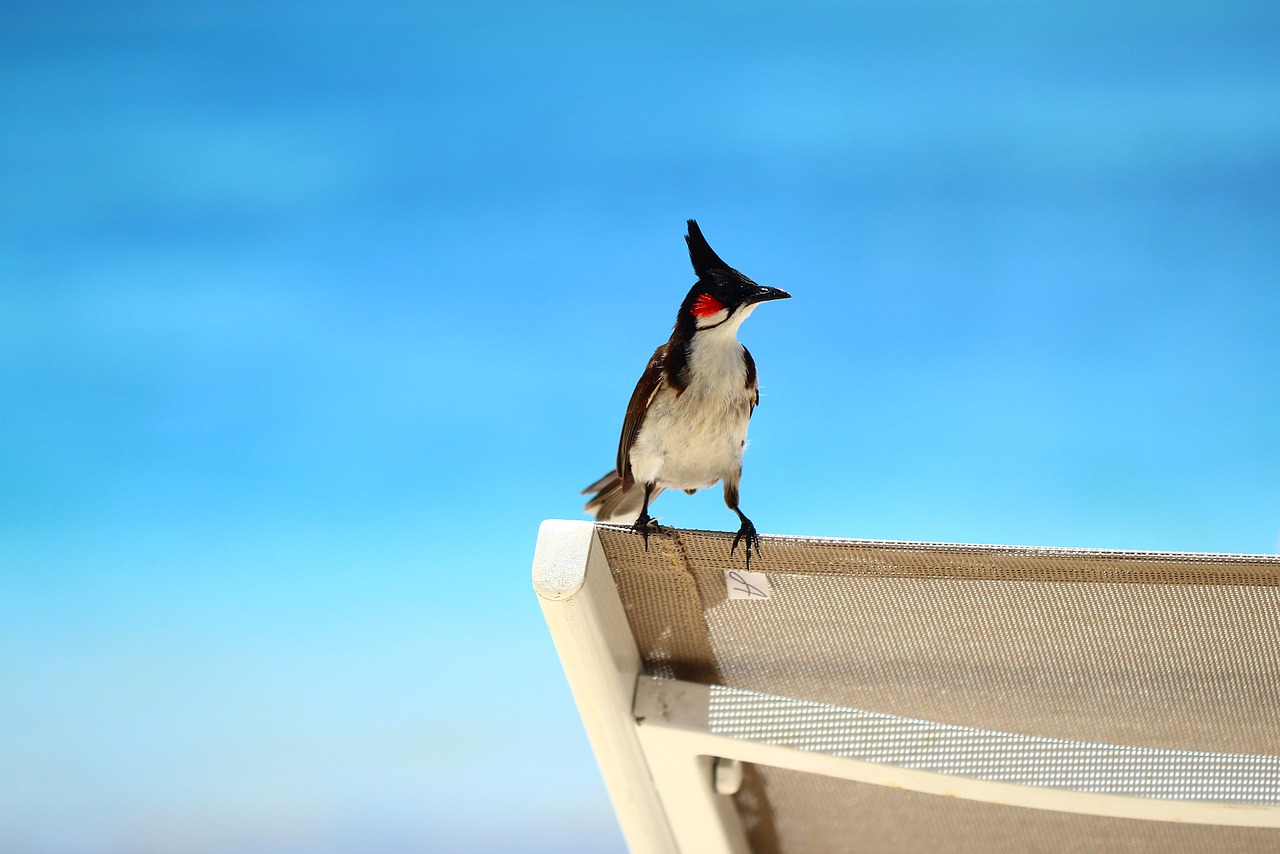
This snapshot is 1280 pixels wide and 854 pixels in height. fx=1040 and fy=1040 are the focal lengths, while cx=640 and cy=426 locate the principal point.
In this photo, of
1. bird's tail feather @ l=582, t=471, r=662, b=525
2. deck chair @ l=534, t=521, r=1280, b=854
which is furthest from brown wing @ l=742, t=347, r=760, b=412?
deck chair @ l=534, t=521, r=1280, b=854

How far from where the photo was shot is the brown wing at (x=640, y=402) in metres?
2.05

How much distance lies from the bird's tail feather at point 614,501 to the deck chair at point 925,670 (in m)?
1.23

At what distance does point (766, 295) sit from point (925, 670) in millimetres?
1106

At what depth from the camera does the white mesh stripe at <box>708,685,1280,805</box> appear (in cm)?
92

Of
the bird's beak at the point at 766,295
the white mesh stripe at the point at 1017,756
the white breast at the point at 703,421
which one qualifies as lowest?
the white mesh stripe at the point at 1017,756

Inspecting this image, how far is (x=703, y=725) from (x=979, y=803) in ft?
1.31

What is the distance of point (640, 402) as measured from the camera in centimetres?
206

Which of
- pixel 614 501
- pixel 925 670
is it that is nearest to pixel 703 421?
pixel 614 501

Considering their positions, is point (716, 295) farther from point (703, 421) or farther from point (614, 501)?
point (614, 501)

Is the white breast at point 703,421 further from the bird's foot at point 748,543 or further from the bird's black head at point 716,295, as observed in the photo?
the bird's foot at point 748,543

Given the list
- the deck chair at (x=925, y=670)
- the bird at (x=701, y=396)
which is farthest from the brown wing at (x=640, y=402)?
the deck chair at (x=925, y=670)

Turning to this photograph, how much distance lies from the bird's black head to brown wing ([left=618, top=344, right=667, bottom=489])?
0.30 ft

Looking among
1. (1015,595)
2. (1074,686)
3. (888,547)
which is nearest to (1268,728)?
(1074,686)

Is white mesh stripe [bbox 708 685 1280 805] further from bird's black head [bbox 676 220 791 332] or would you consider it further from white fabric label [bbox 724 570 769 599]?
bird's black head [bbox 676 220 791 332]
